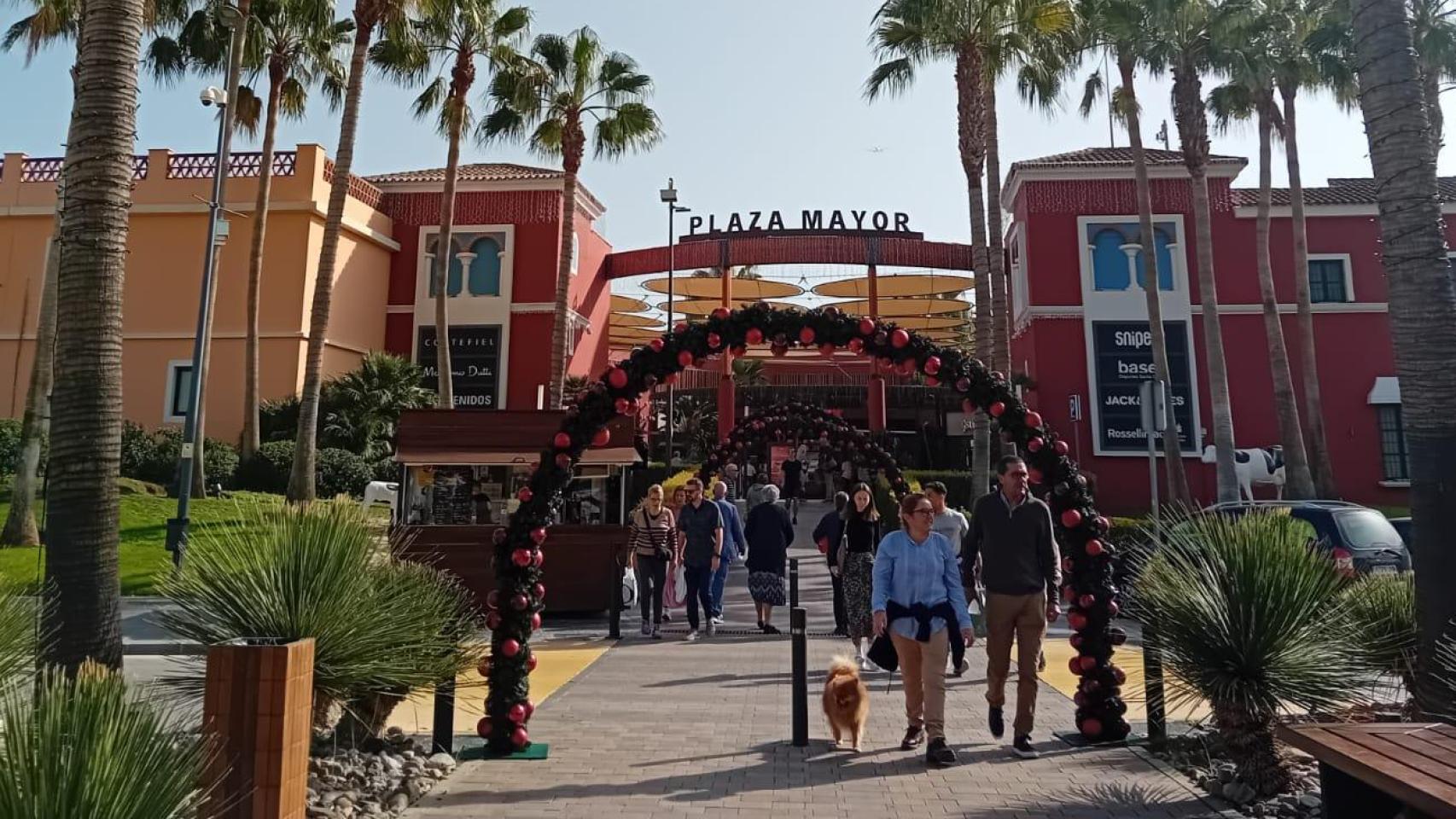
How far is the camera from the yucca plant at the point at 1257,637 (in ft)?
15.9

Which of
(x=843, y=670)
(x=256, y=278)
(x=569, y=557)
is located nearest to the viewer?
(x=843, y=670)

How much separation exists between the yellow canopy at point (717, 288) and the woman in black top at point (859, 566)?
85.5 feet

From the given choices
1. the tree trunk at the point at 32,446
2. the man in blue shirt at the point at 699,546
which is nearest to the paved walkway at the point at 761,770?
the man in blue shirt at the point at 699,546

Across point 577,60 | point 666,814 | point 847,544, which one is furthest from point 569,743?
point 577,60

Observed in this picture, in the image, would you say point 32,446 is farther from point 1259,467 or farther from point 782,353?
point 1259,467

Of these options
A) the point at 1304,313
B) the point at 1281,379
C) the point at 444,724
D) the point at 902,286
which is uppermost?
the point at 902,286

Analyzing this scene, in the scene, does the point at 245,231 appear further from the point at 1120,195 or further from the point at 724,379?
the point at 1120,195

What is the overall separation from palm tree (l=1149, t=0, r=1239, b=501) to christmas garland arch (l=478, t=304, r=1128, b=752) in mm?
15390

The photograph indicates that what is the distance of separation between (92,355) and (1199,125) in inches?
881

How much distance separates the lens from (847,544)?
367 inches

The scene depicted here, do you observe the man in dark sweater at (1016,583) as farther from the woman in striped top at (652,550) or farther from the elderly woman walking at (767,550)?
the woman in striped top at (652,550)

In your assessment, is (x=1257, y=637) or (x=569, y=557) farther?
(x=569, y=557)

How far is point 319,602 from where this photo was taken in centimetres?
486

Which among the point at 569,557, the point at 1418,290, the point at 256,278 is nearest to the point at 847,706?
the point at 1418,290
